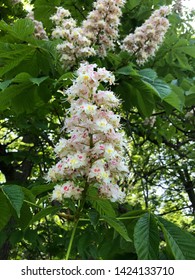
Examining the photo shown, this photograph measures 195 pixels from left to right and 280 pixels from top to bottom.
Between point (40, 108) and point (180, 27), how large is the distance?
218 centimetres

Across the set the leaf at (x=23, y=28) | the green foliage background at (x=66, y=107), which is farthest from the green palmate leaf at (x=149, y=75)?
the leaf at (x=23, y=28)

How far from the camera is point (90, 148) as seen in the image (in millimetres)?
1443

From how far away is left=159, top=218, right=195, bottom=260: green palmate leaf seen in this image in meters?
1.30

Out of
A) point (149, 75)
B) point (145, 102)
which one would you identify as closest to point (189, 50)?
point (145, 102)

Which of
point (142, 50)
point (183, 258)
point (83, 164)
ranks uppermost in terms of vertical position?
point (142, 50)

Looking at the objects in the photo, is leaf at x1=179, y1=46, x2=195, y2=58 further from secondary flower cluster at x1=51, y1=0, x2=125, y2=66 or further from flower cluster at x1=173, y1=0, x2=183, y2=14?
flower cluster at x1=173, y1=0, x2=183, y2=14

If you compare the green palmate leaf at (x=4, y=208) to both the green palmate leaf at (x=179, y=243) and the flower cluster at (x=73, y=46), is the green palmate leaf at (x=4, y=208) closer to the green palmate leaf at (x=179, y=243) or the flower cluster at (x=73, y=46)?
the green palmate leaf at (x=179, y=243)

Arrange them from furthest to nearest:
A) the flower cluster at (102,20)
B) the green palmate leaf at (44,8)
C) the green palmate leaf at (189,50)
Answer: the green palmate leaf at (44,8)
the green palmate leaf at (189,50)
the flower cluster at (102,20)

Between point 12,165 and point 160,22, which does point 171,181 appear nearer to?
point 12,165

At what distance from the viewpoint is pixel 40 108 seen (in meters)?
3.18

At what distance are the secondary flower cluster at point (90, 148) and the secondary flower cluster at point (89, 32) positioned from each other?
3.52 ft

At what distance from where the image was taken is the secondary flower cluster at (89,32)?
256cm

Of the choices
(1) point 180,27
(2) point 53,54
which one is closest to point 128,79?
(2) point 53,54

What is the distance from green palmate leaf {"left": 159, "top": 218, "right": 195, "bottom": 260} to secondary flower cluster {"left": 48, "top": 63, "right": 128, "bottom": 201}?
0.79 feet
